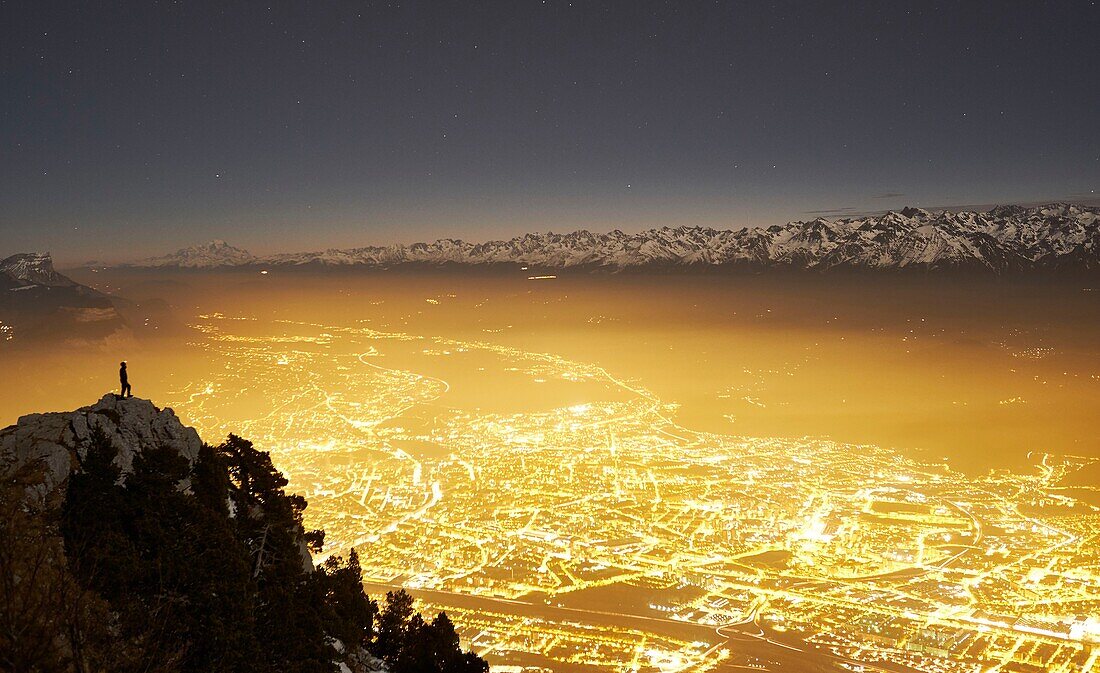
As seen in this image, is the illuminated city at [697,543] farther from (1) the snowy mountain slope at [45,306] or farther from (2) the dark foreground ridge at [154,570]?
(1) the snowy mountain slope at [45,306]

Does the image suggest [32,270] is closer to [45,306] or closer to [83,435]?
[45,306]

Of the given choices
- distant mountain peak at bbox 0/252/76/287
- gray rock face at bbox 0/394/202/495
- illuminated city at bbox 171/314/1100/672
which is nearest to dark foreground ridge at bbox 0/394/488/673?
gray rock face at bbox 0/394/202/495

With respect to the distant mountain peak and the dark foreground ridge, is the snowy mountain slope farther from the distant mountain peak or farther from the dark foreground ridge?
the dark foreground ridge

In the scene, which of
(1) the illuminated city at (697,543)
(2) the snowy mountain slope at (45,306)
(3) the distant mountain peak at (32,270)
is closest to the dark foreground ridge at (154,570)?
(1) the illuminated city at (697,543)

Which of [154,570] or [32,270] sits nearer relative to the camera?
[154,570]

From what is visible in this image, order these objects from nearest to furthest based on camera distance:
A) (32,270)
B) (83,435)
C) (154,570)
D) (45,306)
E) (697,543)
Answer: (154,570) → (83,435) → (697,543) → (45,306) → (32,270)

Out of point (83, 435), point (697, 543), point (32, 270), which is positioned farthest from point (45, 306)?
point (83, 435)
